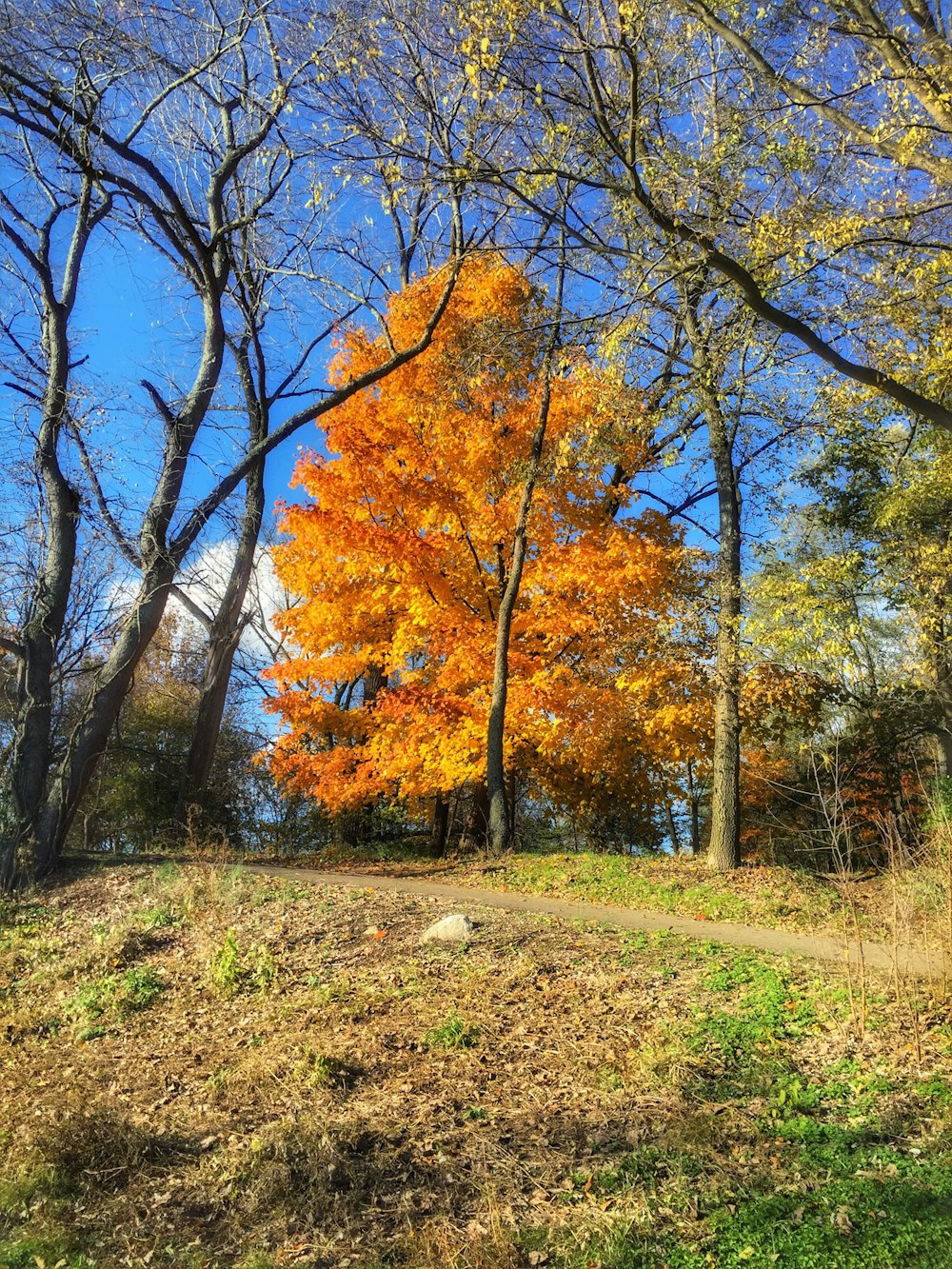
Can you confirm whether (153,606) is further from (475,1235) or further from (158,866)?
(475,1235)

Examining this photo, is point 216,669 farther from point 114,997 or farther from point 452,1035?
point 452,1035

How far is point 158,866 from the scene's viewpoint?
10758 mm

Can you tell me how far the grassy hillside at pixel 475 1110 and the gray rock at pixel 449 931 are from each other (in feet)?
0.48

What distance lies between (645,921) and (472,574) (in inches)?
288

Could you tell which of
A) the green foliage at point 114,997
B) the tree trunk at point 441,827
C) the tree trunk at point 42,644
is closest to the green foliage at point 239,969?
the green foliage at point 114,997

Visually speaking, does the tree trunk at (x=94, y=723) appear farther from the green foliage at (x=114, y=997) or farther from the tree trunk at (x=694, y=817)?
the tree trunk at (x=694, y=817)

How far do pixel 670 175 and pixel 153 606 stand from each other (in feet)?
25.1

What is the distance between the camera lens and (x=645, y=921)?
28.1 feet

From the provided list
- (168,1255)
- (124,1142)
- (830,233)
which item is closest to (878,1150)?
(168,1255)

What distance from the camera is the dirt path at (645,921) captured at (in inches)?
220

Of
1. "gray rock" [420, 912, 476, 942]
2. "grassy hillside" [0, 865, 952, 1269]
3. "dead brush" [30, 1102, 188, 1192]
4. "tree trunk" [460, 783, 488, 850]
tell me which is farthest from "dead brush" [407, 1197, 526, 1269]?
"tree trunk" [460, 783, 488, 850]

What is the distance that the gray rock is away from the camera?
7441 millimetres

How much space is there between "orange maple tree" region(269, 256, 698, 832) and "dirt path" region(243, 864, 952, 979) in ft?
10.8

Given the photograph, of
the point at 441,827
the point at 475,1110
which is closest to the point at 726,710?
the point at 441,827
